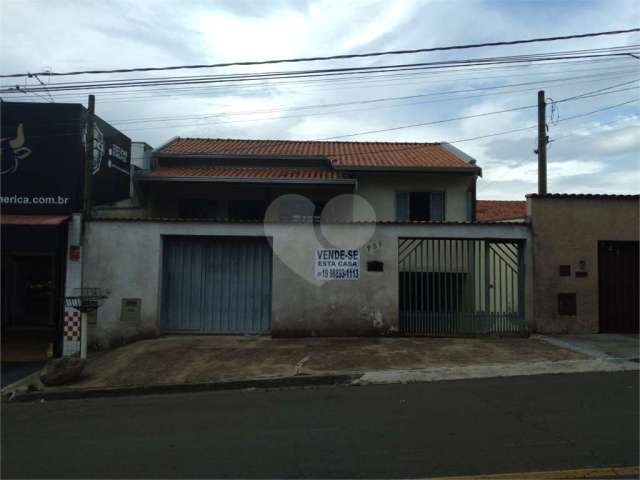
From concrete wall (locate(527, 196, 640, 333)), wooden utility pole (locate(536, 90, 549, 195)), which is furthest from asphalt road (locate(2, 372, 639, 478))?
wooden utility pole (locate(536, 90, 549, 195))

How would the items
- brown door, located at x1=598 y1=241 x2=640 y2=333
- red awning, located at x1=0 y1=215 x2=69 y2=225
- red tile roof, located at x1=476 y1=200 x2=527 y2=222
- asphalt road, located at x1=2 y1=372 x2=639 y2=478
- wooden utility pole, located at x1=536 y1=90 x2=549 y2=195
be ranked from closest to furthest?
asphalt road, located at x1=2 y1=372 x2=639 y2=478, red awning, located at x1=0 y1=215 x2=69 y2=225, brown door, located at x1=598 y1=241 x2=640 y2=333, wooden utility pole, located at x1=536 y1=90 x2=549 y2=195, red tile roof, located at x1=476 y1=200 x2=527 y2=222

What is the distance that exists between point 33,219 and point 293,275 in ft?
17.5

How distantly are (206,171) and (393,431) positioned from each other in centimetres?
1201

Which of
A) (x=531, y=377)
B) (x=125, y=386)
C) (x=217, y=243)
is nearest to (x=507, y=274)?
(x=531, y=377)

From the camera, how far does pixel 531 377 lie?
828 centimetres

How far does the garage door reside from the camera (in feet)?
38.6

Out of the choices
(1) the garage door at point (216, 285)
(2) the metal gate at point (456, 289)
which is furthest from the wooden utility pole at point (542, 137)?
(1) the garage door at point (216, 285)

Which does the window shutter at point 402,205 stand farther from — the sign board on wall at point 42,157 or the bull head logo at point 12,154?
the bull head logo at point 12,154

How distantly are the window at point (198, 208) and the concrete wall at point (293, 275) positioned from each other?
15.6 ft

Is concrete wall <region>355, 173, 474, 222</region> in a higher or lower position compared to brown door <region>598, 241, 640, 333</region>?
higher

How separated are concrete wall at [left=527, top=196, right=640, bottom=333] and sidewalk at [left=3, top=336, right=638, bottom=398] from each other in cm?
92

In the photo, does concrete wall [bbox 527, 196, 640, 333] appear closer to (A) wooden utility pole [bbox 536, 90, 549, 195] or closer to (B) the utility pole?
(A) wooden utility pole [bbox 536, 90, 549, 195]

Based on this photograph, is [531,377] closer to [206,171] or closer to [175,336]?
[175,336]

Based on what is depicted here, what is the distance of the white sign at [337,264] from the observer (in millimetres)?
11492
